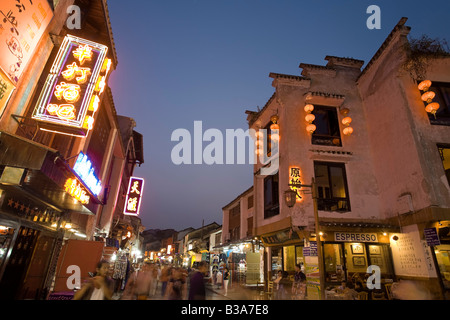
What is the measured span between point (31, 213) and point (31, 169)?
372 centimetres

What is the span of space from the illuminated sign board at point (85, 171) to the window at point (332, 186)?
1193 centimetres

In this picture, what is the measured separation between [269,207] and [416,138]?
9.14 meters

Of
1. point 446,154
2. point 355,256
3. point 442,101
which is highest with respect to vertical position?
point 442,101

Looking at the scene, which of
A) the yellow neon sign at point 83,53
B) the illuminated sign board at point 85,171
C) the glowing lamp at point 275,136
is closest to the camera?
the yellow neon sign at point 83,53

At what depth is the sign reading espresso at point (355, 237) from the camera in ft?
40.3

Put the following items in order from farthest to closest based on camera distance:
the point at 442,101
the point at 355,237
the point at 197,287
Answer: the point at 442,101 → the point at 355,237 → the point at 197,287

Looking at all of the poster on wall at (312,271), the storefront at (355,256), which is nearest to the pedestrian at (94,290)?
the poster on wall at (312,271)

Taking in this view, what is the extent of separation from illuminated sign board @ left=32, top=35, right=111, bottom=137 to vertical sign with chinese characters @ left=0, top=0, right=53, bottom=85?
0.99m

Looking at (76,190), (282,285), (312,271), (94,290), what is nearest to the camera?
(94,290)

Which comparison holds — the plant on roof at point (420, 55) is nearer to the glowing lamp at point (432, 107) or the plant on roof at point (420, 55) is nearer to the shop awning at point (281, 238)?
the glowing lamp at point (432, 107)

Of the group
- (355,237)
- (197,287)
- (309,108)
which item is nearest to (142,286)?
(197,287)

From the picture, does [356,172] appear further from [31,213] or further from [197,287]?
[31,213]

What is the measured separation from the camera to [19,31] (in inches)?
237
